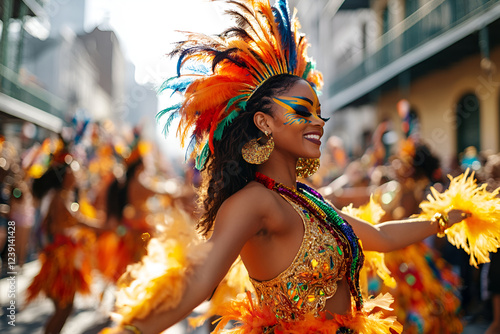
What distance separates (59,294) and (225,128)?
331 centimetres

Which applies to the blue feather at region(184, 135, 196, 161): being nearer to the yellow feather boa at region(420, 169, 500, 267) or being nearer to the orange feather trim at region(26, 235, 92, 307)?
the yellow feather boa at region(420, 169, 500, 267)

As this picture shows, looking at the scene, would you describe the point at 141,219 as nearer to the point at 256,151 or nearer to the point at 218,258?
the point at 256,151

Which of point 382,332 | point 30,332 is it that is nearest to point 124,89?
point 30,332

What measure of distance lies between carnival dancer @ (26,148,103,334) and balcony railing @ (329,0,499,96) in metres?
7.93

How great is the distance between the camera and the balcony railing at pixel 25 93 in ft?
55.2

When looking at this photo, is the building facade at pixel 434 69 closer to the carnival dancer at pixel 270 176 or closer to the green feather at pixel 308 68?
the green feather at pixel 308 68

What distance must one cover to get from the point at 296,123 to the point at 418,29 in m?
11.7

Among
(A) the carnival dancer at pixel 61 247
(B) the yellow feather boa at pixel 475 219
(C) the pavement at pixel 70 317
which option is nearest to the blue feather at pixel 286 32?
(B) the yellow feather boa at pixel 475 219

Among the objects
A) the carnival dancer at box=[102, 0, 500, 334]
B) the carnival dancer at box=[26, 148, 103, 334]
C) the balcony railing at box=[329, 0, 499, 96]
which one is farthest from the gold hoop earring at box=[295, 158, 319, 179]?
the balcony railing at box=[329, 0, 499, 96]

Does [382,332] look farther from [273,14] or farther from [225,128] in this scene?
[273,14]

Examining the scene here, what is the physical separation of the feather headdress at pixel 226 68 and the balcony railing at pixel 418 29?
7.93m

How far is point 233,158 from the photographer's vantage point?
1934mm

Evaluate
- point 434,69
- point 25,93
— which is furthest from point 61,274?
point 25,93

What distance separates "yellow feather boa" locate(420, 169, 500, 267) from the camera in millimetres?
2092
